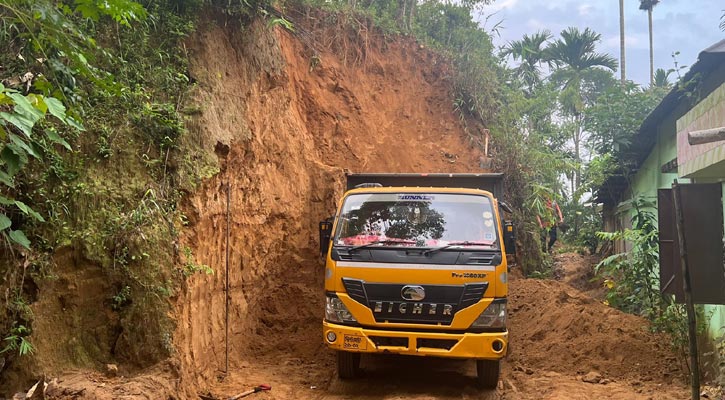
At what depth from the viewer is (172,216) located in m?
6.09

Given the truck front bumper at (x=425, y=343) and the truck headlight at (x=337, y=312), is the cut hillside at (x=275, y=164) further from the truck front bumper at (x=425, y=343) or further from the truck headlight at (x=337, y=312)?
the truck front bumper at (x=425, y=343)

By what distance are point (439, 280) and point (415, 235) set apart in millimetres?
679

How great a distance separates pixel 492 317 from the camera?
18.5ft

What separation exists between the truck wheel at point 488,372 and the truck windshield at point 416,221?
1330 millimetres

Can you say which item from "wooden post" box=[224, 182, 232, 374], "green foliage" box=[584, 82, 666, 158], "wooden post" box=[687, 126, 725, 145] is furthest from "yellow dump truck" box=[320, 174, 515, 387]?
"green foliage" box=[584, 82, 666, 158]

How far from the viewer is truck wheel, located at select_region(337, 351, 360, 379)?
6.11 m

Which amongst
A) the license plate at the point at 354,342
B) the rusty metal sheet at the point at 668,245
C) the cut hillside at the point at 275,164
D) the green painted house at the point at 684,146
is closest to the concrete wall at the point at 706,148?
the green painted house at the point at 684,146

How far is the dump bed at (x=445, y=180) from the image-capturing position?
752 centimetres

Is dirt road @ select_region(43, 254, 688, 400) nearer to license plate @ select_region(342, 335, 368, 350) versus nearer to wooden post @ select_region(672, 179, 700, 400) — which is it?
license plate @ select_region(342, 335, 368, 350)

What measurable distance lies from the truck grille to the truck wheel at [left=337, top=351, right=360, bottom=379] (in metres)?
0.75

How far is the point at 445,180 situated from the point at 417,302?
250 centimetres

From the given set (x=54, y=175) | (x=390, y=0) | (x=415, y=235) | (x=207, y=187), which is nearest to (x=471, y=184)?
(x=415, y=235)

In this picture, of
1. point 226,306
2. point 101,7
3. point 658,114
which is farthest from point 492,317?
point 658,114

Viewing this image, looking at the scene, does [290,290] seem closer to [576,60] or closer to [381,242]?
[381,242]
